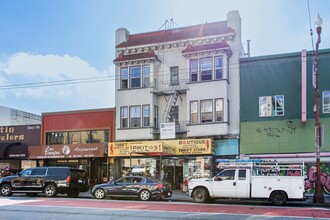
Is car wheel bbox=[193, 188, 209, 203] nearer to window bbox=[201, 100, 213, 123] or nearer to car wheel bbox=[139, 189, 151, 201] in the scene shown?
car wheel bbox=[139, 189, 151, 201]

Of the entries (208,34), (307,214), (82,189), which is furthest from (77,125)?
(307,214)

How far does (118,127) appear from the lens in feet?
95.3

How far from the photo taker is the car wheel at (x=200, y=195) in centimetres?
1900

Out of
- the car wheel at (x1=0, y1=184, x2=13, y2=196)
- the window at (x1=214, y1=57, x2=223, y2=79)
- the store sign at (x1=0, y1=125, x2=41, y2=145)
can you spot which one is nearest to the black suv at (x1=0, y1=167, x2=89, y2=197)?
the car wheel at (x1=0, y1=184, x2=13, y2=196)

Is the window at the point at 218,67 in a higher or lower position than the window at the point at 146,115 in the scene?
higher

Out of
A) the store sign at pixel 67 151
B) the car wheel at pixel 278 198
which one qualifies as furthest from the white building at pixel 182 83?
the car wheel at pixel 278 198

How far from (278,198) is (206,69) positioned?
11.6 metres

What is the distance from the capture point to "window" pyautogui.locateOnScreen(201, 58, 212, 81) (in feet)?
88.5

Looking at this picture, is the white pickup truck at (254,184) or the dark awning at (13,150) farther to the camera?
the dark awning at (13,150)

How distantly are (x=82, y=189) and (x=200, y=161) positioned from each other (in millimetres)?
7988

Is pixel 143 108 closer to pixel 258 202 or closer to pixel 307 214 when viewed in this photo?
pixel 258 202

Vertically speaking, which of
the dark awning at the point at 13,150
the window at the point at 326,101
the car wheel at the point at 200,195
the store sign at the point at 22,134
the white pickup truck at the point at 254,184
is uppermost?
the window at the point at 326,101

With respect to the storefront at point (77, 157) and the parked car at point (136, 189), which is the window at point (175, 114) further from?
the parked car at point (136, 189)

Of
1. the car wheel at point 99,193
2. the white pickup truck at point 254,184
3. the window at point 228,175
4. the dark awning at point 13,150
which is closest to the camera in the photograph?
the white pickup truck at point 254,184
